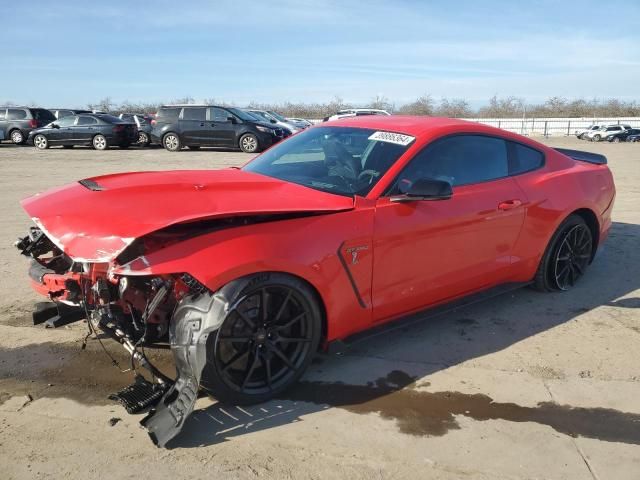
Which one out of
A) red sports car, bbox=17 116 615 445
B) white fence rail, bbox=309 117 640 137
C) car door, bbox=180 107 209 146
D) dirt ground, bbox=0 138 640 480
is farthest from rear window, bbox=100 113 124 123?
white fence rail, bbox=309 117 640 137

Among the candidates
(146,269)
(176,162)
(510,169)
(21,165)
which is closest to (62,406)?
(146,269)

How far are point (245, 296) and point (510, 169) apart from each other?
253cm

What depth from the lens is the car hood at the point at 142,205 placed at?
2760 mm

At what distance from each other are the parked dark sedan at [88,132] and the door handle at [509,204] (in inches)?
769

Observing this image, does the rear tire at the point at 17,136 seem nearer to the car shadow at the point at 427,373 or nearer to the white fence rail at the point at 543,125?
the car shadow at the point at 427,373

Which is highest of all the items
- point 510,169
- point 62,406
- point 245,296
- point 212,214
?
point 510,169

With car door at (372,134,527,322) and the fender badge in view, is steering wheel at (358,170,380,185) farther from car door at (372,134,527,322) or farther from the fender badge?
the fender badge

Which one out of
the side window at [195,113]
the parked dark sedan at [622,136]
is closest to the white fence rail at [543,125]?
the parked dark sedan at [622,136]

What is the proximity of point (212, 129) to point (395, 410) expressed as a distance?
17.5 metres

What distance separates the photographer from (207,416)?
114 inches

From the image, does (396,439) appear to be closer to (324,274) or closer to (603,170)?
(324,274)

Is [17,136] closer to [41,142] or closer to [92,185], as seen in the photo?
[41,142]

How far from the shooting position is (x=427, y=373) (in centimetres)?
341

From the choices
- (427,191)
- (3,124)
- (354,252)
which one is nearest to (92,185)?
(354,252)
